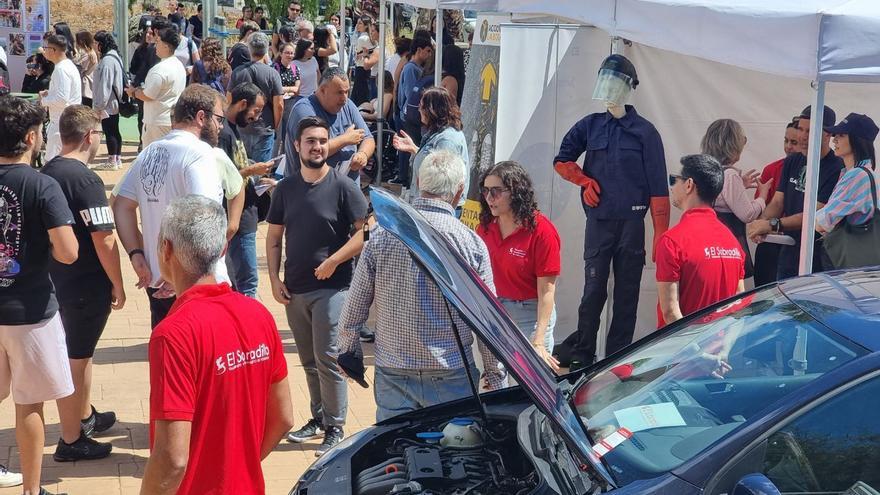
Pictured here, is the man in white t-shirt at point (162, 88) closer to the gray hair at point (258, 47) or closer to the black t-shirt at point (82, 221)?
the gray hair at point (258, 47)

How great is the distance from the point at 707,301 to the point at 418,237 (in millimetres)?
2531

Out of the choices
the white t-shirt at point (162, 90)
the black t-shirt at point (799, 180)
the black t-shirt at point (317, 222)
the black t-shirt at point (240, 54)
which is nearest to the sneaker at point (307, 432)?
the black t-shirt at point (317, 222)

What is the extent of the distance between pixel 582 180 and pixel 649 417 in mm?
3845

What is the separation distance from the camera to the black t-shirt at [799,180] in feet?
22.5

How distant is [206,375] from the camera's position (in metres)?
3.26

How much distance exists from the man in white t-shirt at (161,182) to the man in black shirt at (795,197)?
12.3ft

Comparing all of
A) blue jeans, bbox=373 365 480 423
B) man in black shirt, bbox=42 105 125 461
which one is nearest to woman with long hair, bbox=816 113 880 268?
blue jeans, bbox=373 365 480 423

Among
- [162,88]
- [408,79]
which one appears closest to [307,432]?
[162,88]

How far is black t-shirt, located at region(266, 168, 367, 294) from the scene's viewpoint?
5.93m

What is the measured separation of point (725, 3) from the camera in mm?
5613

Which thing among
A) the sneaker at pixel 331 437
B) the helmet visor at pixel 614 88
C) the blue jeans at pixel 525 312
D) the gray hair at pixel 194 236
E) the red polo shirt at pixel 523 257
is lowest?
the sneaker at pixel 331 437

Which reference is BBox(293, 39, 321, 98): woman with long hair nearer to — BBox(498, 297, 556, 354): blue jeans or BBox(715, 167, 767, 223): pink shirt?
BBox(715, 167, 767, 223): pink shirt

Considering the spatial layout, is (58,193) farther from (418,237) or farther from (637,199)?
(637,199)

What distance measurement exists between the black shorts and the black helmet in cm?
360
